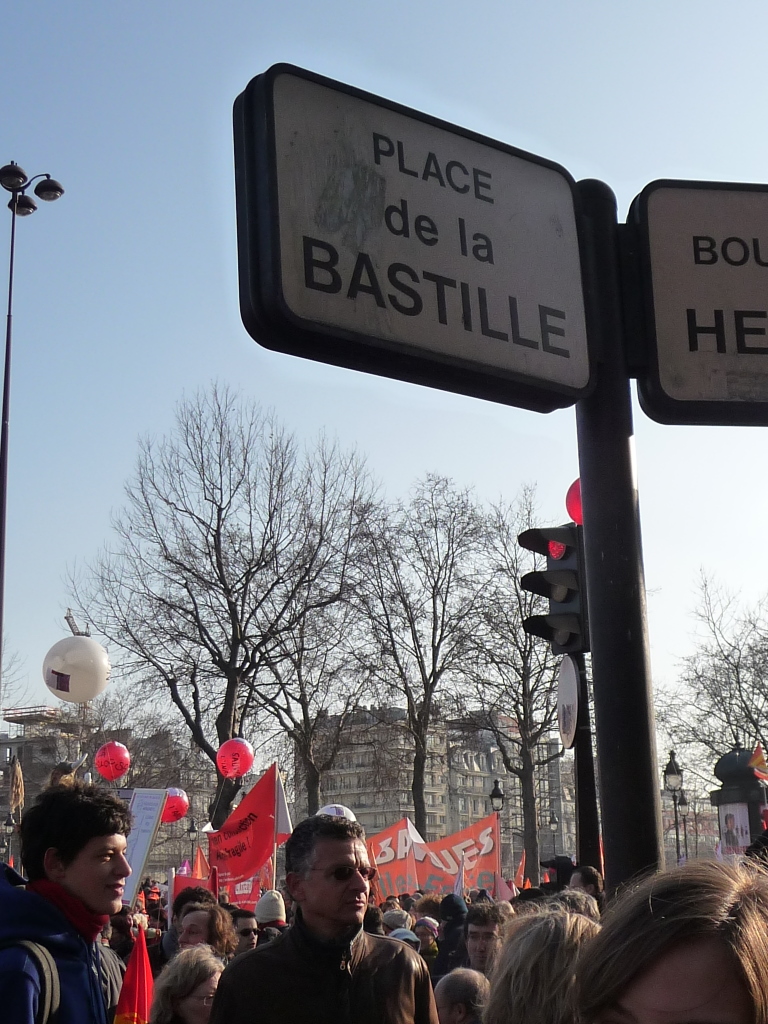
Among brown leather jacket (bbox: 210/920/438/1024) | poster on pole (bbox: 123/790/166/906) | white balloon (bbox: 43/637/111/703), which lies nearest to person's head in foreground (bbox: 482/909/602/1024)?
brown leather jacket (bbox: 210/920/438/1024)

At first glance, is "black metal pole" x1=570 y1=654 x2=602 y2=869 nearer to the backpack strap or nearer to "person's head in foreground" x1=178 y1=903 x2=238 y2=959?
"person's head in foreground" x1=178 y1=903 x2=238 y2=959

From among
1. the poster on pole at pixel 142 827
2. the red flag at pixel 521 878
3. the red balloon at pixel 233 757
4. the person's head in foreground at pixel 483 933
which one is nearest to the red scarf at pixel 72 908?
the person's head in foreground at pixel 483 933

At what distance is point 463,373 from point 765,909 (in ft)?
4.25

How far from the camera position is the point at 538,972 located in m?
2.58

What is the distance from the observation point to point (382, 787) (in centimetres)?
3092

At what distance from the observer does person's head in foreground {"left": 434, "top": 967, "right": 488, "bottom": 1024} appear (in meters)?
4.32

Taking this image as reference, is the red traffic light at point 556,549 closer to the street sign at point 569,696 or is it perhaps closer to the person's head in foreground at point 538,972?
the street sign at point 569,696

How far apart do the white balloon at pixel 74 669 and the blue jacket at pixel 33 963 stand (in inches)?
448

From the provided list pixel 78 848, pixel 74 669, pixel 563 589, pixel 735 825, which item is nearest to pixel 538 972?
pixel 78 848

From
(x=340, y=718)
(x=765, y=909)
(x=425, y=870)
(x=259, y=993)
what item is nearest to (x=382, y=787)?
(x=340, y=718)

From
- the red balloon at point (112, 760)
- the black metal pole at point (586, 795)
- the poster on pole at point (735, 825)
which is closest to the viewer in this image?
the black metal pole at point (586, 795)

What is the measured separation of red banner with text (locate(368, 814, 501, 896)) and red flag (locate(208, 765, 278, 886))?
405 centimetres

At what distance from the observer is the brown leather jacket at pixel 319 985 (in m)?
3.16

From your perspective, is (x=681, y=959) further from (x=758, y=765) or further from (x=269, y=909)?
(x=758, y=765)
